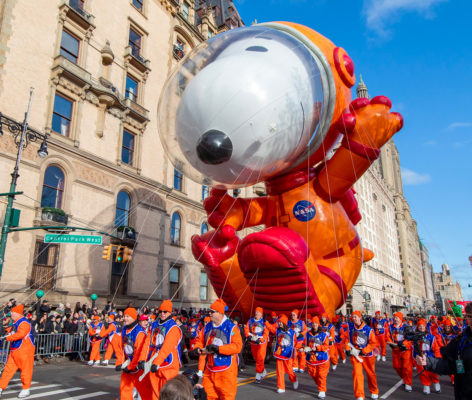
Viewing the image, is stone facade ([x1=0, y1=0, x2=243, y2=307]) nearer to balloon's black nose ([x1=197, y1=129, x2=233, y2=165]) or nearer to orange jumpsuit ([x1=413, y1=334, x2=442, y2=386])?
balloon's black nose ([x1=197, y1=129, x2=233, y2=165])

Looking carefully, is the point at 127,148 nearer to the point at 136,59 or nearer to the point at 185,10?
the point at 136,59

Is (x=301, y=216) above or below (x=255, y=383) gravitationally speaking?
above

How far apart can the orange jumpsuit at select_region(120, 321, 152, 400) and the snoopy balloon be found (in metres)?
2.59

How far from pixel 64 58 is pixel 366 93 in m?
86.6

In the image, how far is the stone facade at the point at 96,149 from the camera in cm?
1533

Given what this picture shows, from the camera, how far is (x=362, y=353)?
7773mm

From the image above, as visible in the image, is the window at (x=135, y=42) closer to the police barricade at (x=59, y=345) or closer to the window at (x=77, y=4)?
the window at (x=77, y=4)

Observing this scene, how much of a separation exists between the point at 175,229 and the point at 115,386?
15.4m

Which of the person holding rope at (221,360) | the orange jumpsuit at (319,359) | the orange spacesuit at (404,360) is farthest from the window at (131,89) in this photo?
the person holding rope at (221,360)

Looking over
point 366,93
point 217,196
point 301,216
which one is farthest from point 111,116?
point 366,93

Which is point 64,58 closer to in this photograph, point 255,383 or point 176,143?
point 176,143

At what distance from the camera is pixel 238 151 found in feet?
20.4

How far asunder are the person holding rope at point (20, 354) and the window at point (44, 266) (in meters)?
8.40

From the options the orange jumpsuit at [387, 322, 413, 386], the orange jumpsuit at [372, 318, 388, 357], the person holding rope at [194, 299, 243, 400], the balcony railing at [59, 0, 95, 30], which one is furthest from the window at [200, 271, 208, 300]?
the person holding rope at [194, 299, 243, 400]
